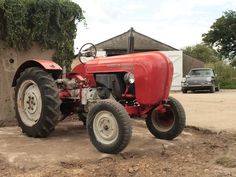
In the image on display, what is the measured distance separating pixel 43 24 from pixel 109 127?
158 inches

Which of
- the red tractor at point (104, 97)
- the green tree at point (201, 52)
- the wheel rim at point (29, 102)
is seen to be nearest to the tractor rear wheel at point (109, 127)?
the red tractor at point (104, 97)

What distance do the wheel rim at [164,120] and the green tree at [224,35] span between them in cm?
3785

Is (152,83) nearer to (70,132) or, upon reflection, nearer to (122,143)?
(122,143)

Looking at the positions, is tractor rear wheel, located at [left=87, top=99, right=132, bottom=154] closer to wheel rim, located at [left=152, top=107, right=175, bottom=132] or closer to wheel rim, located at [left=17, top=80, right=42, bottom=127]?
wheel rim, located at [left=17, top=80, right=42, bottom=127]

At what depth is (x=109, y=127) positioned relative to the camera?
7.48 metres

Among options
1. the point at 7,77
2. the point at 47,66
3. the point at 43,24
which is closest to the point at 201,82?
the point at 43,24

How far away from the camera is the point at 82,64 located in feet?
29.9

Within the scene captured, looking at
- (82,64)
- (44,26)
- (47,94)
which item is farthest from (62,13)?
(47,94)

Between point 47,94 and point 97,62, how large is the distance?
105 cm

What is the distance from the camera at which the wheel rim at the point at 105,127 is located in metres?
7.40

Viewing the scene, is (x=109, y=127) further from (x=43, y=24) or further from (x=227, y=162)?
(x=43, y=24)

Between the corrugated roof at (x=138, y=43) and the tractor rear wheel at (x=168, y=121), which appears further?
the corrugated roof at (x=138, y=43)

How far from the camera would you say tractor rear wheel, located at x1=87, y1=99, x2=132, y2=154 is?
7211 mm

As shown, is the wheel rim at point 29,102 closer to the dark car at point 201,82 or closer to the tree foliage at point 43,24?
the tree foliage at point 43,24
